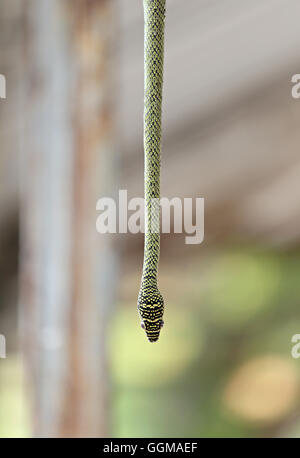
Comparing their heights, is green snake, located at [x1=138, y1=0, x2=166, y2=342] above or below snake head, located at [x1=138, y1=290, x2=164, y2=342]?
above

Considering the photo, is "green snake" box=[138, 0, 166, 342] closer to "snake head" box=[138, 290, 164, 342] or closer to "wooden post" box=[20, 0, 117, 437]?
"snake head" box=[138, 290, 164, 342]

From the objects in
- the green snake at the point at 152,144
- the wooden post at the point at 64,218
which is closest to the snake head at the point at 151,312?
the green snake at the point at 152,144

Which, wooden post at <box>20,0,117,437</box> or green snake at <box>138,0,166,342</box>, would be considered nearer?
green snake at <box>138,0,166,342</box>

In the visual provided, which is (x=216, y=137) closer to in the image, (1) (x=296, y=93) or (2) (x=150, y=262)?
(1) (x=296, y=93)

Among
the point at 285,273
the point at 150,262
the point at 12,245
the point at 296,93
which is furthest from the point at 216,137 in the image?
the point at 150,262

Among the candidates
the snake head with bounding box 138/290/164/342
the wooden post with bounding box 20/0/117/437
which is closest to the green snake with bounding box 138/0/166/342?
the snake head with bounding box 138/290/164/342

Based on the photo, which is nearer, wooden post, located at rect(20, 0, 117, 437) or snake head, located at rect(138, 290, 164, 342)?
snake head, located at rect(138, 290, 164, 342)

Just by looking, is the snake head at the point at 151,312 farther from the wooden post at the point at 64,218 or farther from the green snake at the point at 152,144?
the wooden post at the point at 64,218
